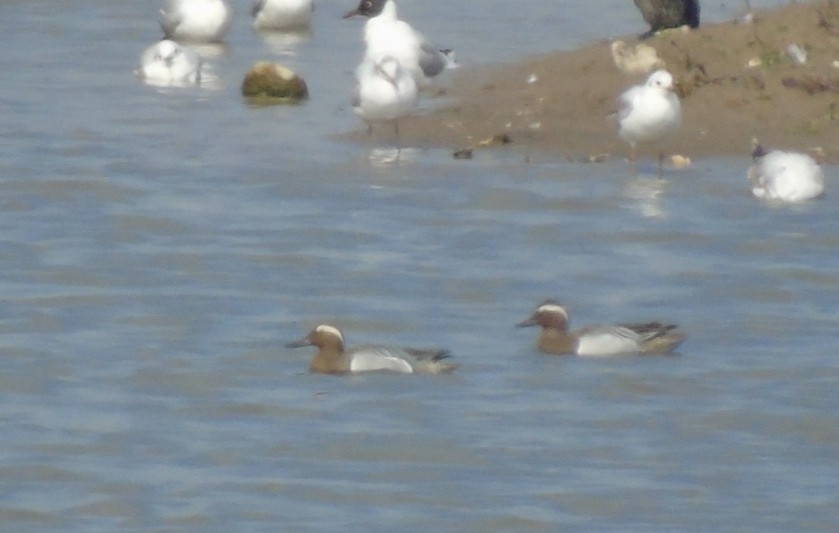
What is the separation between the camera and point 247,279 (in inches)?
474

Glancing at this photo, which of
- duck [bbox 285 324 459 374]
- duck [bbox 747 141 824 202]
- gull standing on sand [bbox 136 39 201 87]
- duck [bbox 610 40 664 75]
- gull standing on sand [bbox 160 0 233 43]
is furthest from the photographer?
gull standing on sand [bbox 160 0 233 43]

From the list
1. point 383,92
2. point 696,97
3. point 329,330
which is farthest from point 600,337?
point 696,97

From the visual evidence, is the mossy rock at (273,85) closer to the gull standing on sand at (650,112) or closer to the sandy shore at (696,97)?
the sandy shore at (696,97)

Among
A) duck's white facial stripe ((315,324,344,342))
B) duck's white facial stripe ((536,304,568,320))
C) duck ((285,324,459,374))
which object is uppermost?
duck's white facial stripe ((536,304,568,320))

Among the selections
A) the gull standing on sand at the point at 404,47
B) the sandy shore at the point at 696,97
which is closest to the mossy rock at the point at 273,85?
the gull standing on sand at the point at 404,47

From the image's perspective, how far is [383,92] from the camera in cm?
1515

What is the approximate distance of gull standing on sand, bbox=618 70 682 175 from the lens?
14414 millimetres

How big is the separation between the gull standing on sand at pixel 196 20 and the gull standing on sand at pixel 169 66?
1779mm

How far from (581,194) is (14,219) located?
3326mm

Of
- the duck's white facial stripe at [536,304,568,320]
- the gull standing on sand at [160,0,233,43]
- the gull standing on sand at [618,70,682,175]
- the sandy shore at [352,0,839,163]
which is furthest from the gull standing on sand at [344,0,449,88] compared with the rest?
the duck's white facial stripe at [536,304,568,320]

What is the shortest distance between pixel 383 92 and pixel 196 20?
4992 mm

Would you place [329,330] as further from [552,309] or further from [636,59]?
[636,59]

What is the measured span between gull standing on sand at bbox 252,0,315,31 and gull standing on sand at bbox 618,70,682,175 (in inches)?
250

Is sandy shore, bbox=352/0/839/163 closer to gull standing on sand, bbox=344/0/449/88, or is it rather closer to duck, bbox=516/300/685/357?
gull standing on sand, bbox=344/0/449/88
